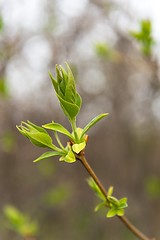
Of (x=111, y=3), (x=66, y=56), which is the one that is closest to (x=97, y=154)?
(x=66, y=56)

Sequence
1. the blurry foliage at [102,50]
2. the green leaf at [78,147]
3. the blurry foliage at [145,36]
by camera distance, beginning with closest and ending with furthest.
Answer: the green leaf at [78,147] < the blurry foliage at [145,36] < the blurry foliage at [102,50]

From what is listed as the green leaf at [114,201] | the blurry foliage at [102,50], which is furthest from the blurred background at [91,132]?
the green leaf at [114,201]

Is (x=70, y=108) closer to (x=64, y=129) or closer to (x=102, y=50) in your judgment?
(x=64, y=129)

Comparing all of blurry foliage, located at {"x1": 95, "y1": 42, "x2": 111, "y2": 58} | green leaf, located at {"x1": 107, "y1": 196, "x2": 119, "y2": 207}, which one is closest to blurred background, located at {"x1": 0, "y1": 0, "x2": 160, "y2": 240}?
blurry foliage, located at {"x1": 95, "y1": 42, "x2": 111, "y2": 58}

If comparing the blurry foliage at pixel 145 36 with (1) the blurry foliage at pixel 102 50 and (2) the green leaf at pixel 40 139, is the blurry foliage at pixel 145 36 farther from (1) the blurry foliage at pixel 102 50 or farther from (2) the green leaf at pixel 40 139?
(2) the green leaf at pixel 40 139

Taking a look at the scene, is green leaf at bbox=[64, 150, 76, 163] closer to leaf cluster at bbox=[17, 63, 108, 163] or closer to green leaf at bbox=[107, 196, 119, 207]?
leaf cluster at bbox=[17, 63, 108, 163]

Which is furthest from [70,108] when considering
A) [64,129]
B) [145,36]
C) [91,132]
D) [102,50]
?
[91,132]

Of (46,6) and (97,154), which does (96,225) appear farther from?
(46,6)
